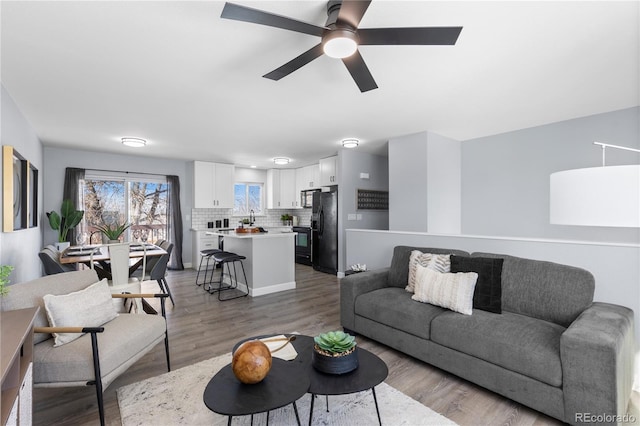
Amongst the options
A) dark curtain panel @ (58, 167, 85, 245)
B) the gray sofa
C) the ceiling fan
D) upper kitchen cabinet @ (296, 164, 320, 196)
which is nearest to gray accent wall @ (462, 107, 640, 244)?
the gray sofa

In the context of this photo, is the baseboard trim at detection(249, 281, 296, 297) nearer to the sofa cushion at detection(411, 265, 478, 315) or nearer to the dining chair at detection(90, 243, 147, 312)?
the dining chair at detection(90, 243, 147, 312)

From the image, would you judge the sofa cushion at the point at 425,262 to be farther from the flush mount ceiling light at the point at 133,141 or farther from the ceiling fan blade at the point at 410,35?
the flush mount ceiling light at the point at 133,141

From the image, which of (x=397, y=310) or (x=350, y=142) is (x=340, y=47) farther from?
(x=350, y=142)

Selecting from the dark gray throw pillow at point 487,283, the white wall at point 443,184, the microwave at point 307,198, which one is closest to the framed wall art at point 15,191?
the dark gray throw pillow at point 487,283

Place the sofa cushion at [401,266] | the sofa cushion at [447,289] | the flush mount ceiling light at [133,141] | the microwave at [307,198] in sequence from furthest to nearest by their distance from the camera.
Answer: the microwave at [307,198] → the flush mount ceiling light at [133,141] → the sofa cushion at [401,266] → the sofa cushion at [447,289]

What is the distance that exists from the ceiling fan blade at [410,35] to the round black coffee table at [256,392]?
196 cm

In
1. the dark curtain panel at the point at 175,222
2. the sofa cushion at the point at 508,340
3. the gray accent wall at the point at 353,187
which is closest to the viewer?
the sofa cushion at the point at 508,340

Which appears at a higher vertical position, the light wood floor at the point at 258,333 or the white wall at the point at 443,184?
the white wall at the point at 443,184

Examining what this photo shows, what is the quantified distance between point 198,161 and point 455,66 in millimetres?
5740

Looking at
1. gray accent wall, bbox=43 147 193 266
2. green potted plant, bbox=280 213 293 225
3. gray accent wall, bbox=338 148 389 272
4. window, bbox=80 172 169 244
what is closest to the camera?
gray accent wall, bbox=43 147 193 266

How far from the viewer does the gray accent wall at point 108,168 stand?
5359mm

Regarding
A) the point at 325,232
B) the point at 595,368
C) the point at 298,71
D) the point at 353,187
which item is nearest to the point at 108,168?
the point at 325,232

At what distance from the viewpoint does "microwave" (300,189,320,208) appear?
7391mm

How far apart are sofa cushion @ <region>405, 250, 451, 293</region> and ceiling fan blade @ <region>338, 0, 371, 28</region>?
212 cm
